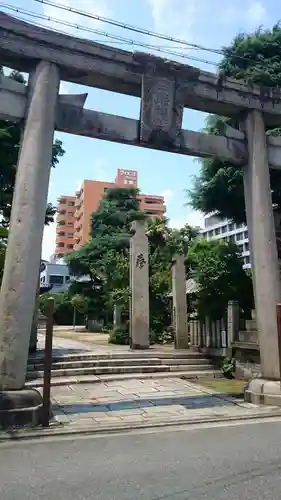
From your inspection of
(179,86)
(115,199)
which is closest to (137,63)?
(179,86)

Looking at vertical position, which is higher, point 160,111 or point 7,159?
point 7,159

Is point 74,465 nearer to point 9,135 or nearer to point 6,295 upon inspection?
point 6,295

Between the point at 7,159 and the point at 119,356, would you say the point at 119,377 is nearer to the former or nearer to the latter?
the point at 119,356

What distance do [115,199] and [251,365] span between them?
102 feet

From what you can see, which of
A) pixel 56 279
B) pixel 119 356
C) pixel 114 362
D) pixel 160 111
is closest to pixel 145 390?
pixel 114 362

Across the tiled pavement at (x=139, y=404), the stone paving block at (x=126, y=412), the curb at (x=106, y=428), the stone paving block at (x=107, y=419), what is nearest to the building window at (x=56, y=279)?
the tiled pavement at (x=139, y=404)

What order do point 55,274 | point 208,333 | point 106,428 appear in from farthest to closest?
point 55,274
point 208,333
point 106,428

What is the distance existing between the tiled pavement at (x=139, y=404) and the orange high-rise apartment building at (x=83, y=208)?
51.0 metres

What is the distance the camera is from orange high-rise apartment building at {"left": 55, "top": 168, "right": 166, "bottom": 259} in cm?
7219

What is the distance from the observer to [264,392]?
27.2ft

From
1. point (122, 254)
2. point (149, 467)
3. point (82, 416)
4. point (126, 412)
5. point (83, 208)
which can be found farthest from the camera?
point (83, 208)

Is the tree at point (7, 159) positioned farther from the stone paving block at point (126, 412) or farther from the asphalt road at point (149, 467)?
the asphalt road at point (149, 467)

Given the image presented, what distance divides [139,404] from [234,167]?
7.86 meters

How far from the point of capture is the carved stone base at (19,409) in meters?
6.46
